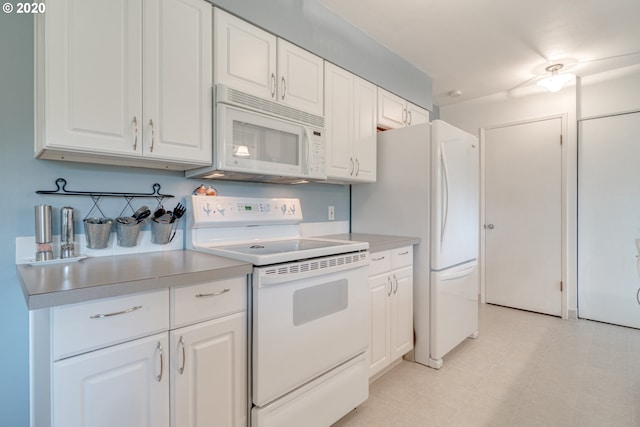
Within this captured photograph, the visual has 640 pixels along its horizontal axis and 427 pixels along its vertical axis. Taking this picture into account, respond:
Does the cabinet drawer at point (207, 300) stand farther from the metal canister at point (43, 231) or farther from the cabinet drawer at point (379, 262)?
the cabinet drawer at point (379, 262)

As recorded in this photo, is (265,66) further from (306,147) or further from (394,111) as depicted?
(394,111)

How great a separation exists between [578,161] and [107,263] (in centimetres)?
424

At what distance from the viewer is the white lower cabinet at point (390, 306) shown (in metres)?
2.10

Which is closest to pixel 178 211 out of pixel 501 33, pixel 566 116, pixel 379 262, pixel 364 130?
pixel 379 262

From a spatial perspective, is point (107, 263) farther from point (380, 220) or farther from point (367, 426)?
point (380, 220)

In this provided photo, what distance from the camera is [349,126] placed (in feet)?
8.00

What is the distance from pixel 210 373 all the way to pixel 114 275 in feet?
1.73

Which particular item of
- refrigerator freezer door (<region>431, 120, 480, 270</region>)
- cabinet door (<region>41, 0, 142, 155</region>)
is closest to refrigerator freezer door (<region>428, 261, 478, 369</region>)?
refrigerator freezer door (<region>431, 120, 480, 270</region>)

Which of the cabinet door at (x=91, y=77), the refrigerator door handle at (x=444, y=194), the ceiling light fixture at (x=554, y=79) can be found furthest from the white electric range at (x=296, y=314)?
the ceiling light fixture at (x=554, y=79)

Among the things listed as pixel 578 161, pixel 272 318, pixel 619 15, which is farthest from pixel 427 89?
pixel 272 318

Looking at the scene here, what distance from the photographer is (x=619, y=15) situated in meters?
2.33

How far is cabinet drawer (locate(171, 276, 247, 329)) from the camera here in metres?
1.18

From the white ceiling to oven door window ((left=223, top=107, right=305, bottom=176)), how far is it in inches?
40.8

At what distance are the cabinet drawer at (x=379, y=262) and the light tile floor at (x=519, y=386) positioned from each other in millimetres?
792
